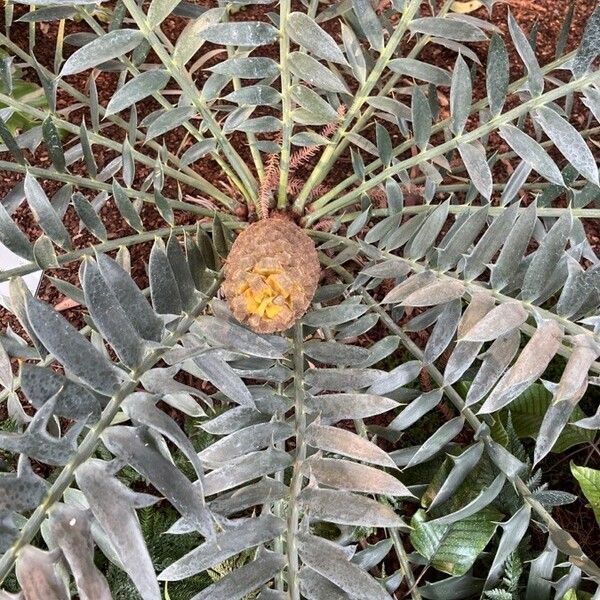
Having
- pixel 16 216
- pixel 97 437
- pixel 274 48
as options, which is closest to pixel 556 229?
pixel 97 437

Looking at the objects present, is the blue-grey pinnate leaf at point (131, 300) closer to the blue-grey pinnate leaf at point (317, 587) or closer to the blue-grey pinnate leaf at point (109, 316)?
the blue-grey pinnate leaf at point (109, 316)

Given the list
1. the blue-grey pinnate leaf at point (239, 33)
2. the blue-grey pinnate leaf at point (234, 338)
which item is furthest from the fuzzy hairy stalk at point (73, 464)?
the blue-grey pinnate leaf at point (239, 33)

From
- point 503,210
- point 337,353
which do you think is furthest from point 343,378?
point 503,210

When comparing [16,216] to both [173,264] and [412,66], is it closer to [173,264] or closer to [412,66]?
[173,264]

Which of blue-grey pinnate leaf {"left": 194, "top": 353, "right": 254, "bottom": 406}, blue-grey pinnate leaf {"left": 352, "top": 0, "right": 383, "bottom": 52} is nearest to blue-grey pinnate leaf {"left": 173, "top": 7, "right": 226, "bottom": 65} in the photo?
blue-grey pinnate leaf {"left": 352, "top": 0, "right": 383, "bottom": 52}

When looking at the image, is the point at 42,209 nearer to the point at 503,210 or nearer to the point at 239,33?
the point at 239,33

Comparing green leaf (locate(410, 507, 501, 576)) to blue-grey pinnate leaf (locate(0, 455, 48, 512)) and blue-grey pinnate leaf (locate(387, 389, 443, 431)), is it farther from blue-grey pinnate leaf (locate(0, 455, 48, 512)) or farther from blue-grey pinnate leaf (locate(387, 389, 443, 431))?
blue-grey pinnate leaf (locate(0, 455, 48, 512))
